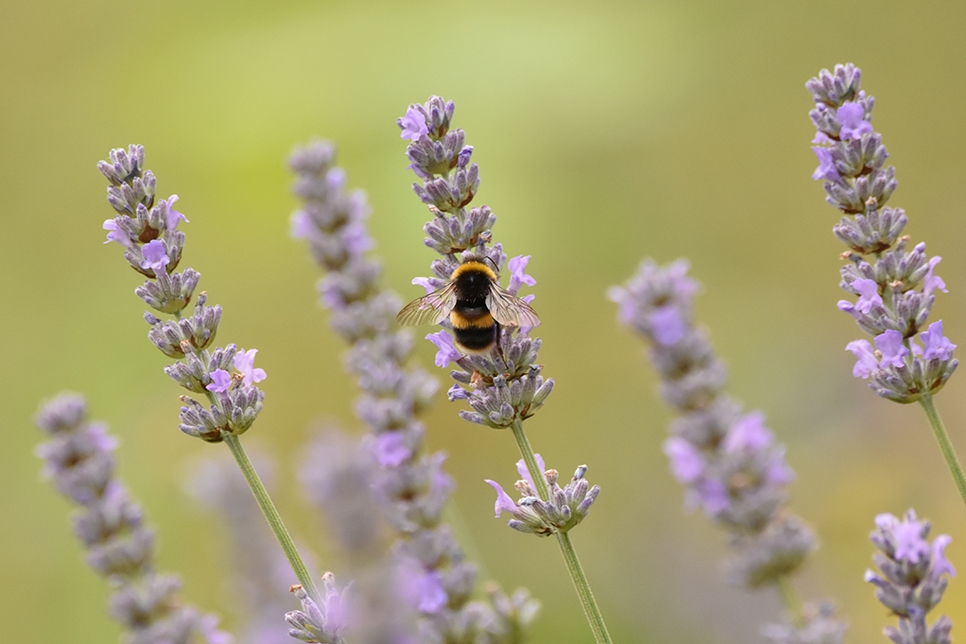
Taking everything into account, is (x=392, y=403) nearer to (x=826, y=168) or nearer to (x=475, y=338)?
(x=475, y=338)

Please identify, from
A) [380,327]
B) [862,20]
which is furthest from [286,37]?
[862,20]

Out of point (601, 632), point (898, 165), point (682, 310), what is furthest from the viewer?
point (898, 165)

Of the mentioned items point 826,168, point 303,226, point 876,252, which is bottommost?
point 876,252

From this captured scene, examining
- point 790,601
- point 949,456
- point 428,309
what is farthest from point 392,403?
point 949,456

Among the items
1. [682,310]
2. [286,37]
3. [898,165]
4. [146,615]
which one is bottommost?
[146,615]

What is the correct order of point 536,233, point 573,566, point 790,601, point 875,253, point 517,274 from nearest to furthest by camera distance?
1. point 573,566
2. point 875,253
3. point 517,274
4. point 790,601
5. point 536,233

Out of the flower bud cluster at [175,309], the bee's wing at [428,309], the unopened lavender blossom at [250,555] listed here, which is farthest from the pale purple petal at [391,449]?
the unopened lavender blossom at [250,555]

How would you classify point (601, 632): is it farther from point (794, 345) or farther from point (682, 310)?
point (794, 345)

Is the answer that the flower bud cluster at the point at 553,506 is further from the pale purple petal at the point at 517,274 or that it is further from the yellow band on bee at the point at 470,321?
the yellow band on bee at the point at 470,321
